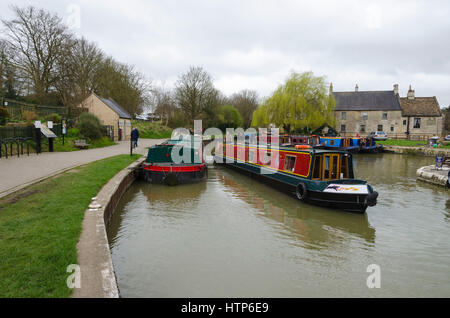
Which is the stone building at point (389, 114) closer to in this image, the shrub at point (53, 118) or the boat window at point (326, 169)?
the boat window at point (326, 169)

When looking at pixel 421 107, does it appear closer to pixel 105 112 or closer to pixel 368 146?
pixel 368 146

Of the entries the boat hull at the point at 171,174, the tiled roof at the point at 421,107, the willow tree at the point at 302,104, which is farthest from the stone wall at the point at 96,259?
the tiled roof at the point at 421,107

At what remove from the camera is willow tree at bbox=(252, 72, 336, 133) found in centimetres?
3369

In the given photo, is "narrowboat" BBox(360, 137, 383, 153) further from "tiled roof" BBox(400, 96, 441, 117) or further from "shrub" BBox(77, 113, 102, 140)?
"shrub" BBox(77, 113, 102, 140)

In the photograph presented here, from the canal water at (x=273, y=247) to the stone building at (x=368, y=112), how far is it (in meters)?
37.3

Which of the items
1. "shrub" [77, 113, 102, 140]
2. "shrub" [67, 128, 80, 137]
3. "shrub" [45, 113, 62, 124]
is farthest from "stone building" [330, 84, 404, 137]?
"shrub" [45, 113, 62, 124]

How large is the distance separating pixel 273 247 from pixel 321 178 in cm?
396

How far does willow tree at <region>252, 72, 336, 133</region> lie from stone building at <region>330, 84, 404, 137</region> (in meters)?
12.2

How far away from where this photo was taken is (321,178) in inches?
372

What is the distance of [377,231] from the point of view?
297 inches

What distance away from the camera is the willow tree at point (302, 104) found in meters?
33.7

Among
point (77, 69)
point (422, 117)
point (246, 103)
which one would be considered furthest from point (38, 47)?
point (422, 117)

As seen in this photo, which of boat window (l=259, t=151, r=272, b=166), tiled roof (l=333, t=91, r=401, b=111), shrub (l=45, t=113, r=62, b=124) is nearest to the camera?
boat window (l=259, t=151, r=272, b=166)
